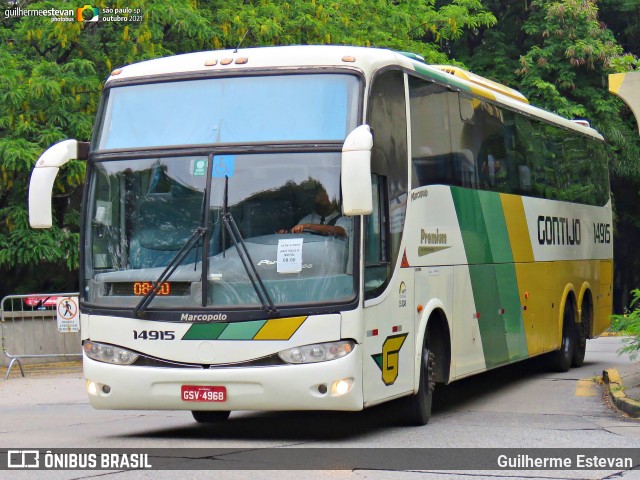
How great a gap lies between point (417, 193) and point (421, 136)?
66cm

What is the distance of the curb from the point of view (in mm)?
12820

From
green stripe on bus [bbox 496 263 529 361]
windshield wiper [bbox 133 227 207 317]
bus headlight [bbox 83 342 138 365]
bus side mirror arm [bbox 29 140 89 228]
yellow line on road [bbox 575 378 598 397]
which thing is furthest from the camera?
yellow line on road [bbox 575 378 598 397]

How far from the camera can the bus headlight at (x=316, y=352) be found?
10461 millimetres

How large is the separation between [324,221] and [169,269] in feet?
4.66

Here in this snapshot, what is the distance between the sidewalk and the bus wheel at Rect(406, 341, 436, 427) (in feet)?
7.25

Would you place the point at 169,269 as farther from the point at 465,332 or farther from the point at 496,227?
the point at 496,227

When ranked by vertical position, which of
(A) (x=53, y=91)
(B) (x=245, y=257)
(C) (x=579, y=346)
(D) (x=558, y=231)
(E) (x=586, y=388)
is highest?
(A) (x=53, y=91)

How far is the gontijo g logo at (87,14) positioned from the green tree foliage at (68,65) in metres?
0.13

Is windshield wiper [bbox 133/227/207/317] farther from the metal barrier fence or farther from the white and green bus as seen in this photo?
the metal barrier fence

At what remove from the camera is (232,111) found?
11.2 m

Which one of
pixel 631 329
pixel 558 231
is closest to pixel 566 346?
pixel 558 231

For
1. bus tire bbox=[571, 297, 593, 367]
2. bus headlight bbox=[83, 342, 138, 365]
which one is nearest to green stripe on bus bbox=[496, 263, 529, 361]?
bus tire bbox=[571, 297, 593, 367]

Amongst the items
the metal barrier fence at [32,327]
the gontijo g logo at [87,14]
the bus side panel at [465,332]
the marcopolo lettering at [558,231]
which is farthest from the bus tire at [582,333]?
the gontijo g logo at [87,14]

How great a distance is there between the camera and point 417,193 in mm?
→ 12188
